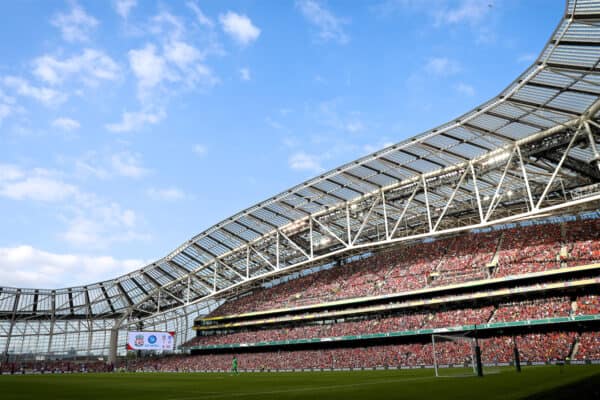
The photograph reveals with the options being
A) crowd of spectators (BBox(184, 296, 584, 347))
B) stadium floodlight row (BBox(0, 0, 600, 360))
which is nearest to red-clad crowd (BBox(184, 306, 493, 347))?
crowd of spectators (BBox(184, 296, 584, 347))

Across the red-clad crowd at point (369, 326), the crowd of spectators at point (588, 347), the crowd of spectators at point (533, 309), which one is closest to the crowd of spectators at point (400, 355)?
the crowd of spectators at point (588, 347)

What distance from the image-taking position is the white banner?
57375mm

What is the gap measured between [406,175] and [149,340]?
40.0m

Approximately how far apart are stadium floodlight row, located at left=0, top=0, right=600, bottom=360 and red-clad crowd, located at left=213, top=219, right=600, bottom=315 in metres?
2.10

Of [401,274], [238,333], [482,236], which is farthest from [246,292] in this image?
[482,236]

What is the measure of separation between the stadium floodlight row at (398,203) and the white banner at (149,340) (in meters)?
4.98

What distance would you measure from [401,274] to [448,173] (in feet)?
42.9

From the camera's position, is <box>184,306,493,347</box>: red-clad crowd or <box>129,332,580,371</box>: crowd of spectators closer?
<box>129,332,580,371</box>: crowd of spectators

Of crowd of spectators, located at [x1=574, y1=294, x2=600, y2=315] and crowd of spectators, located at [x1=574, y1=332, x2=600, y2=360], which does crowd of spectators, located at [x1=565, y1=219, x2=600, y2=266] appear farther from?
crowd of spectators, located at [x1=574, y1=332, x2=600, y2=360]

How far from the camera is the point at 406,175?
40812 millimetres

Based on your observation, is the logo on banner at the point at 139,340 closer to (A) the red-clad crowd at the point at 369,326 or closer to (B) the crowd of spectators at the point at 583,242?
(A) the red-clad crowd at the point at 369,326

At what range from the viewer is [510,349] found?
34375 mm

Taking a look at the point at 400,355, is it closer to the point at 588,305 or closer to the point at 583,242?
the point at 588,305

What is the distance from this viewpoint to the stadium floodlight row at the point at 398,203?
2961 centimetres
